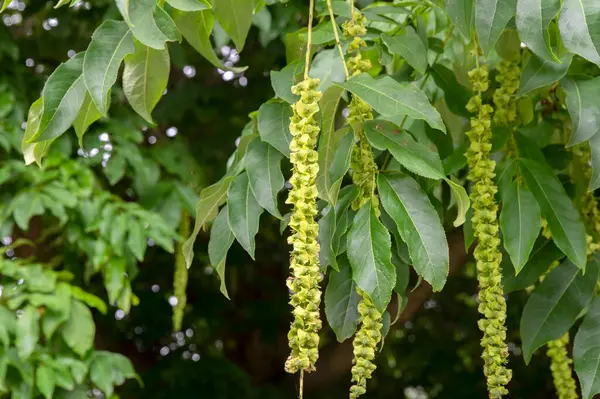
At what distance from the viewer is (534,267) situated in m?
1.36

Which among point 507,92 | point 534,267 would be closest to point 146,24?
point 507,92

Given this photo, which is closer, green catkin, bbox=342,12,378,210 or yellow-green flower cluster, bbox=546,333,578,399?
green catkin, bbox=342,12,378,210

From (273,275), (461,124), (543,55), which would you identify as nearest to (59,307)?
(461,124)

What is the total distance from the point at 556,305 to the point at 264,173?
1.73ft

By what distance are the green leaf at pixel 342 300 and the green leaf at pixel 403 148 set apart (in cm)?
18

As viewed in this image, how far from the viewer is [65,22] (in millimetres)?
3025

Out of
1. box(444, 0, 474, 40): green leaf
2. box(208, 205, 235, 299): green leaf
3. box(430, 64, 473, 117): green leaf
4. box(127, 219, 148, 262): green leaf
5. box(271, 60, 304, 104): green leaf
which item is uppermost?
box(444, 0, 474, 40): green leaf

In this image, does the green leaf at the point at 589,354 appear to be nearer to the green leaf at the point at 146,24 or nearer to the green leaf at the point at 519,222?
the green leaf at the point at 519,222

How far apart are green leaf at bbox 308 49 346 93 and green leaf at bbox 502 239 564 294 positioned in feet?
1.32

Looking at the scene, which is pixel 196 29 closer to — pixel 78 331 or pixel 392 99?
pixel 392 99

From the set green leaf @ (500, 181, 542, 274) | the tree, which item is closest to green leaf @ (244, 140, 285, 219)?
the tree

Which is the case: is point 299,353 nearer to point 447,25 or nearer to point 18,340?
point 447,25

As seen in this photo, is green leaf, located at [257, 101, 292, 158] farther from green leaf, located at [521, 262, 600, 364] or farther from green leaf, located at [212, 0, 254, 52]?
green leaf, located at [521, 262, 600, 364]

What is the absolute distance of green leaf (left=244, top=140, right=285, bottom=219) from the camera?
106 centimetres
